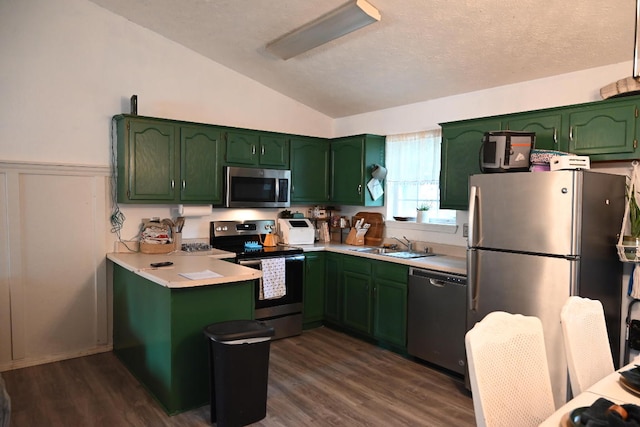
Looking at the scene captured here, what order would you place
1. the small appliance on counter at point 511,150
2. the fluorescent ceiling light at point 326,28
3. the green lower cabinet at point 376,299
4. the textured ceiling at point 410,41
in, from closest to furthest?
1. the textured ceiling at point 410,41
2. the fluorescent ceiling light at point 326,28
3. the small appliance on counter at point 511,150
4. the green lower cabinet at point 376,299

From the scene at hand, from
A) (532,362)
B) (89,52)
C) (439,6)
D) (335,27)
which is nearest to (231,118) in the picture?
(89,52)

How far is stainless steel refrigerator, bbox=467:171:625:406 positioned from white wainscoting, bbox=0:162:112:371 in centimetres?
321

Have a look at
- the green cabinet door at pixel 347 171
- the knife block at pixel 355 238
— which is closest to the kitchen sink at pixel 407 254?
the knife block at pixel 355 238

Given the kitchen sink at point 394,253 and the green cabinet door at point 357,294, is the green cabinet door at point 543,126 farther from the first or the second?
the green cabinet door at point 357,294

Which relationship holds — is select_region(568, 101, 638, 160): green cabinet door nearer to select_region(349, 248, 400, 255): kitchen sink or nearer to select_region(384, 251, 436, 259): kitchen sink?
select_region(384, 251, 436, 259): kitchen sink

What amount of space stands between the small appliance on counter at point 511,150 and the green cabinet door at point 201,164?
251 centimetres

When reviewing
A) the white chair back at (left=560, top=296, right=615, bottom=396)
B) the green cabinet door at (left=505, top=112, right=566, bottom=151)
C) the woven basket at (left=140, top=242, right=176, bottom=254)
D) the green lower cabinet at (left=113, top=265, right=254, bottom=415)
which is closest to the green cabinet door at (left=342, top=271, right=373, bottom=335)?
the green lower cabinet at (left=113, top=265, right=254, bottom=415)

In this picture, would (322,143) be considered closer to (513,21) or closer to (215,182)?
(215,182)

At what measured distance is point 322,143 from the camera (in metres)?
5.02

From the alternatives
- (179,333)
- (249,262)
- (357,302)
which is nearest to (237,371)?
(179,333)

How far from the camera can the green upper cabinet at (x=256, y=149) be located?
169 inches

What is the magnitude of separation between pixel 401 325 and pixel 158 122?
9.29 ft

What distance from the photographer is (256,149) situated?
446cm

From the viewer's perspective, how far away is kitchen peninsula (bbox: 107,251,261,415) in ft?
9.05
